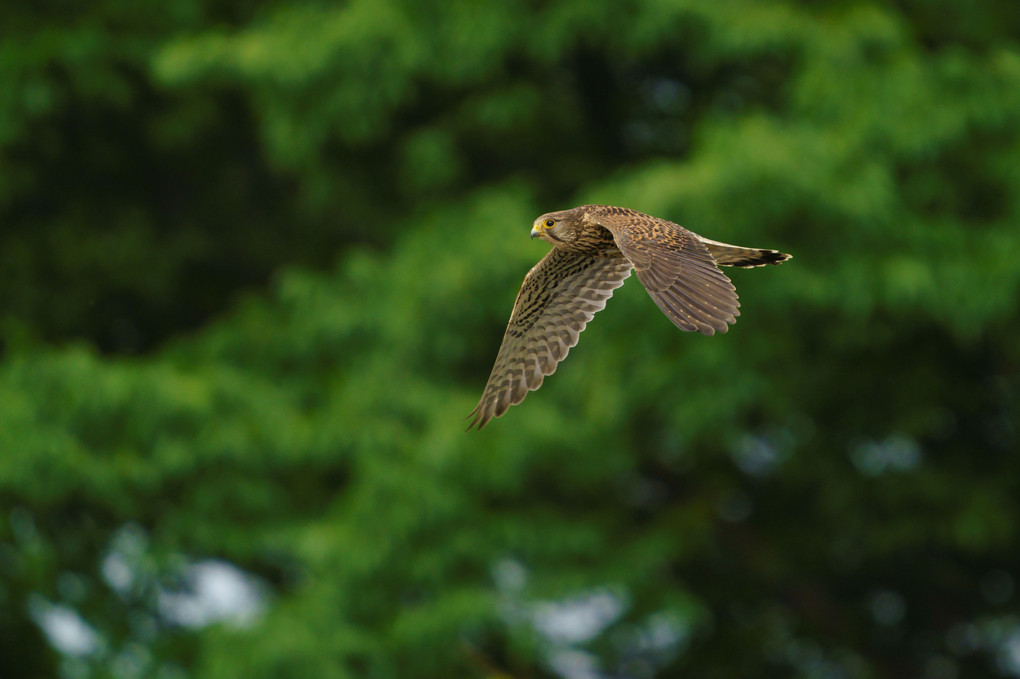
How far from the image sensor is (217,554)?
9172 millimetres

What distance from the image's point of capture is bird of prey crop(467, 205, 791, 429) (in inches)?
153

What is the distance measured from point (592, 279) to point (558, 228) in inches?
15.6

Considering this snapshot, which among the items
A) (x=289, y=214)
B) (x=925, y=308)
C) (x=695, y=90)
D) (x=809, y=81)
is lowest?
(x=925, y=308)

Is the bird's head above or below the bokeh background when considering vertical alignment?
below

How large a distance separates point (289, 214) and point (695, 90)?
3.22m

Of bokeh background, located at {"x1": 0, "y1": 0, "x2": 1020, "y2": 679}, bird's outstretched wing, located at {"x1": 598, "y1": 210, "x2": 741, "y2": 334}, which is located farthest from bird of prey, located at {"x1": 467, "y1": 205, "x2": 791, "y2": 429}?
bokeh background, located at {"x1": 0, "y1": 0, "x2": 1020, "y2": 679}

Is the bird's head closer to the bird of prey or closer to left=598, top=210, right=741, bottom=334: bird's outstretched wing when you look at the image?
the bird of prey

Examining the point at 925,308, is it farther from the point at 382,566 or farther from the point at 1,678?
the point at 1,678

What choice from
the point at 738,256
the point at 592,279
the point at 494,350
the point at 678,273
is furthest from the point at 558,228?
the point at 494,350

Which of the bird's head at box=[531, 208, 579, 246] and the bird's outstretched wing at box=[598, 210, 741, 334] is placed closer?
the bird's outstretched wing at box=[598, 210, 741, 334]

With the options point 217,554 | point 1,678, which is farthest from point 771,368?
point 1,678

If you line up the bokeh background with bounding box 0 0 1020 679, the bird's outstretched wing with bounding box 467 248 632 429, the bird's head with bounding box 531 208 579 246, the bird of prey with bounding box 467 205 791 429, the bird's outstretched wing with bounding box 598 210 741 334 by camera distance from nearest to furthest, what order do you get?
the bird's outstretched wing with bounding box 598 210 741 334 → the bird of prey with bounding box 467 205 791 429 → the bird's head with bounding box 531 208 579 246 → the bird's outstretched wing with bounding box 467 248 632 429 → the bokeh background with bounding box 0 0 1020 679

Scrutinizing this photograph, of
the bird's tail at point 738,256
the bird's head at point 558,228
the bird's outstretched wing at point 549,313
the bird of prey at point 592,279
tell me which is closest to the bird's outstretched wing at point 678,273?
the bird of prey at point 592,279

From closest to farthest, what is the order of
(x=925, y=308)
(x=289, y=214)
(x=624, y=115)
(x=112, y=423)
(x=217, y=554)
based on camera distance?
1. (x=925, y=308)
2. (x=112, y=423)
3. (x=217, y=554)
4. (x=624, y=115)
5. (x=289, y=214)
